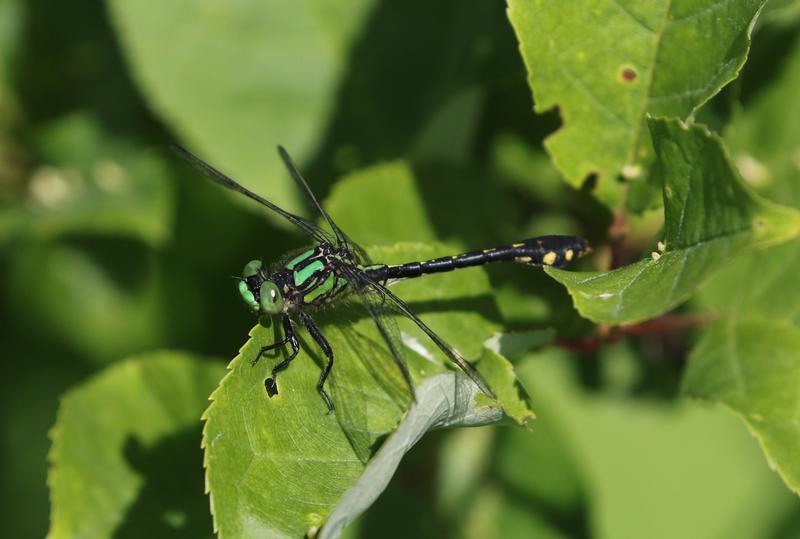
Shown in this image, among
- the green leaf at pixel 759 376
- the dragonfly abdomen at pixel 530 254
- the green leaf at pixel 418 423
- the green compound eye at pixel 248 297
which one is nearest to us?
the green leaf at pixel 418 423

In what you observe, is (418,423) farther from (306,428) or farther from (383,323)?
(383,323)

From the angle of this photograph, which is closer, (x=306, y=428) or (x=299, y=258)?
(x=306, y=428)

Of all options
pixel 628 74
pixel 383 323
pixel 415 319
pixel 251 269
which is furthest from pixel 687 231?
pixel 251 269

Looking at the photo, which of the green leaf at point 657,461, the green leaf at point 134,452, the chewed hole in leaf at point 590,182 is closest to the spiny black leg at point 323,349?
the green leaf at point 134,452

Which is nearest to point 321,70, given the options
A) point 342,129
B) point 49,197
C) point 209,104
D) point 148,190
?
point 342,129

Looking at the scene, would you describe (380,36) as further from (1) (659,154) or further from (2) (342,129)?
(1) (659,154)

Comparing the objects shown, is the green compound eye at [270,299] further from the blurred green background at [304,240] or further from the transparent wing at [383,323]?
the blurred green background at [304,240]

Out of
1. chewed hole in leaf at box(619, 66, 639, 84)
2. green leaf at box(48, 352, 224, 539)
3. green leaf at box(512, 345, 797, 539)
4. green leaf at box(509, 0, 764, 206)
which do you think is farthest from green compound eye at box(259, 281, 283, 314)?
green leaf at box(512, 345, 797, 539)
